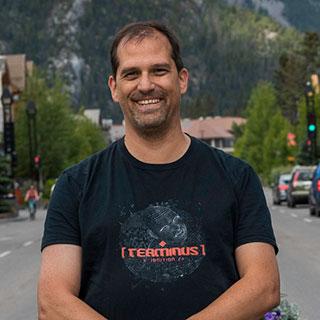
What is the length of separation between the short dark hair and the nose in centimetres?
11

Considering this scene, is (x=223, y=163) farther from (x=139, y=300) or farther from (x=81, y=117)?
(x=81, y=117)

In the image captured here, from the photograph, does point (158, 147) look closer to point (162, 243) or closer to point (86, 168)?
point (86, 168)

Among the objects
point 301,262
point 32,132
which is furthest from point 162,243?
point 32,132

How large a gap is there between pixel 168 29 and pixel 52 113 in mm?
75846

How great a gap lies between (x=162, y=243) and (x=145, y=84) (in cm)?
54

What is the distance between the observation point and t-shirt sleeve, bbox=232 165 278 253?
3.77 metres

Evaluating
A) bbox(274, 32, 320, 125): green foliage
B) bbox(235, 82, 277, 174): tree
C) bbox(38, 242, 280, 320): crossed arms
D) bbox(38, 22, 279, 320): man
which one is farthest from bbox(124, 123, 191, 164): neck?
bbox(274, 32, 320, 125): green foliage

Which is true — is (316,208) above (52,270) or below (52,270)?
below

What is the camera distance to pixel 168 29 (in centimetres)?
393

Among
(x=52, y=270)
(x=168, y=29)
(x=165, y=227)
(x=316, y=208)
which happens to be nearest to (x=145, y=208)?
(x=165, y=227)

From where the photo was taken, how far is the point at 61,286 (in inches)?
145

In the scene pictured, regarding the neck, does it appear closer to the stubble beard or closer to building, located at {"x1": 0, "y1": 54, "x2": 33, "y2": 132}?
the stubble beard

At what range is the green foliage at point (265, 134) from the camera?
393 feet

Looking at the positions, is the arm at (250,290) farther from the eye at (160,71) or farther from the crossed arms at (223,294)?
the eye at (160,71)
